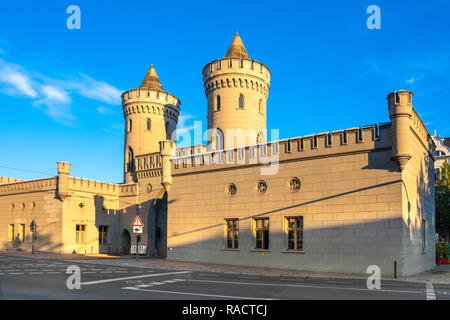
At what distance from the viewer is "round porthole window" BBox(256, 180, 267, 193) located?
24.1 metres

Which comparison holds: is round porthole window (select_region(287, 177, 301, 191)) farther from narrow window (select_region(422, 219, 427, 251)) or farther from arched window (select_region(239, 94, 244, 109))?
arched window (select_region(239, 94, 244, 109))

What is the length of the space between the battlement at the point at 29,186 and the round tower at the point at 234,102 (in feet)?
53.5

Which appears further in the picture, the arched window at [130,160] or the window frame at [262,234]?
the arched window at [130,160]

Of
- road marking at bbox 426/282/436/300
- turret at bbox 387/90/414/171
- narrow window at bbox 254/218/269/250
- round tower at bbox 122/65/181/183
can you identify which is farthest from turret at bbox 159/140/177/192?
road marking at bbox 426/282/436/300

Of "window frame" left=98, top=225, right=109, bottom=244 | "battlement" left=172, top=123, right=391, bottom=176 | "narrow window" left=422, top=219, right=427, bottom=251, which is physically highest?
"battlement" left=172, top=123, right=391, bottom=176

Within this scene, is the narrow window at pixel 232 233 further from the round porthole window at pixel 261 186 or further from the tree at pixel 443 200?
the tree at pixel 443 200

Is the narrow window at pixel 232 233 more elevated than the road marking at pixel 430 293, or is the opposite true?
the narrow window at pixel 232 233

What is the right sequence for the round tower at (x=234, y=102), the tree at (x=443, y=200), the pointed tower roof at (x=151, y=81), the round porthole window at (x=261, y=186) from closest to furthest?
the round porthole window at (x=261, y=186), the round tower at (x=234, y=102), the tree at (x=443, y=200), the pointed tower roof at (x=151, y=81)

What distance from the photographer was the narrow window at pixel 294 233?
2230 cm

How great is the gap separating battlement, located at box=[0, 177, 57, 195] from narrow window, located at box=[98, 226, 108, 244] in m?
6.52

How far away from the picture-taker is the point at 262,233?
2397cm

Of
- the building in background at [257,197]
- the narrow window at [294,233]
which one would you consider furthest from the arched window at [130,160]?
the narrow window at [294,233]
